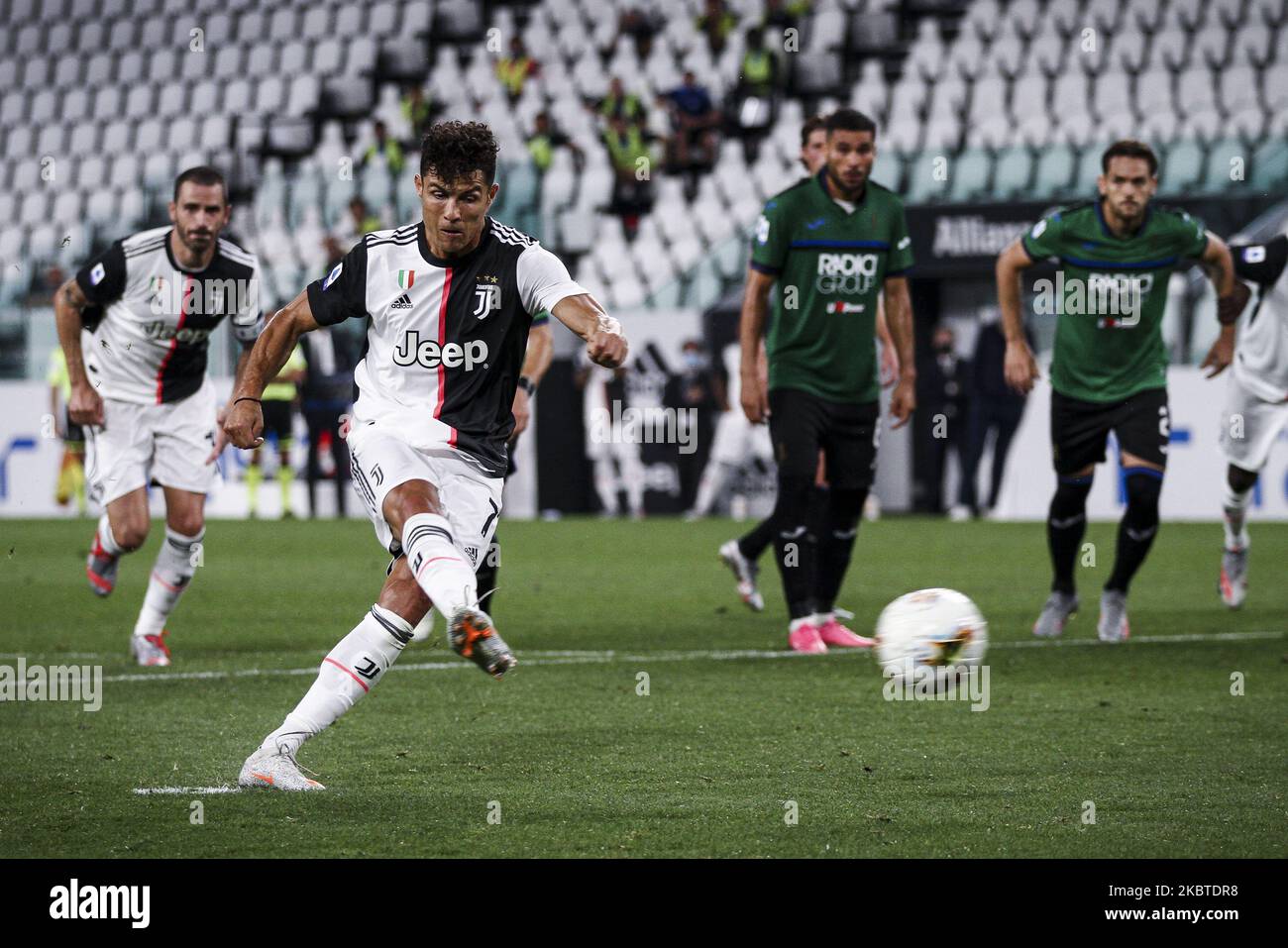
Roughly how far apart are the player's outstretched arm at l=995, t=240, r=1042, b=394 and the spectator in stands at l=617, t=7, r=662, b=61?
1663cm

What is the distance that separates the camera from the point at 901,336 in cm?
877

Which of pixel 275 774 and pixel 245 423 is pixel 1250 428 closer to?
pixel 245 423

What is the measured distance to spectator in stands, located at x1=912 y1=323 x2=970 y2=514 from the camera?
19500 mm

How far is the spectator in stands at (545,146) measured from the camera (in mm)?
23844

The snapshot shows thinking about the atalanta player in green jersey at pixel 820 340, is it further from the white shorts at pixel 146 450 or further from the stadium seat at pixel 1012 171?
the stadium seat at pixel 1012 171

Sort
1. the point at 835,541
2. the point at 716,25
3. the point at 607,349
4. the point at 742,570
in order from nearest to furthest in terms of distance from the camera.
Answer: the point at 607,349
the point at 835,541
the point at 742,570
the point at 716,25

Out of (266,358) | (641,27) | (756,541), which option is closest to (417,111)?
(641,27)

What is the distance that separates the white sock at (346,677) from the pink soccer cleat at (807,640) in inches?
142

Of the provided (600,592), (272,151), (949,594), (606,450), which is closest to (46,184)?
(272,151)

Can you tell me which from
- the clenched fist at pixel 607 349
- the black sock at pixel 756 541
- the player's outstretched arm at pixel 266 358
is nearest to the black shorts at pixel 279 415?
the black sock at pixel 756 541

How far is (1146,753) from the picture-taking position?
5797 mm

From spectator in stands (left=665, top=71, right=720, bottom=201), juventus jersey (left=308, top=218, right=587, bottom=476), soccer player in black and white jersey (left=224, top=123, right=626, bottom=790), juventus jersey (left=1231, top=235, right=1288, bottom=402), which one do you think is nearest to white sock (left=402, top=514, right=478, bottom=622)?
soccer player in black and white jersey (left=224, top=123, right=626, bottom=790)

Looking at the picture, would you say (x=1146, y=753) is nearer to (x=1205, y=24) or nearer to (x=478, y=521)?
(x=478, y=521)

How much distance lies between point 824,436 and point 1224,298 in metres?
2.00
